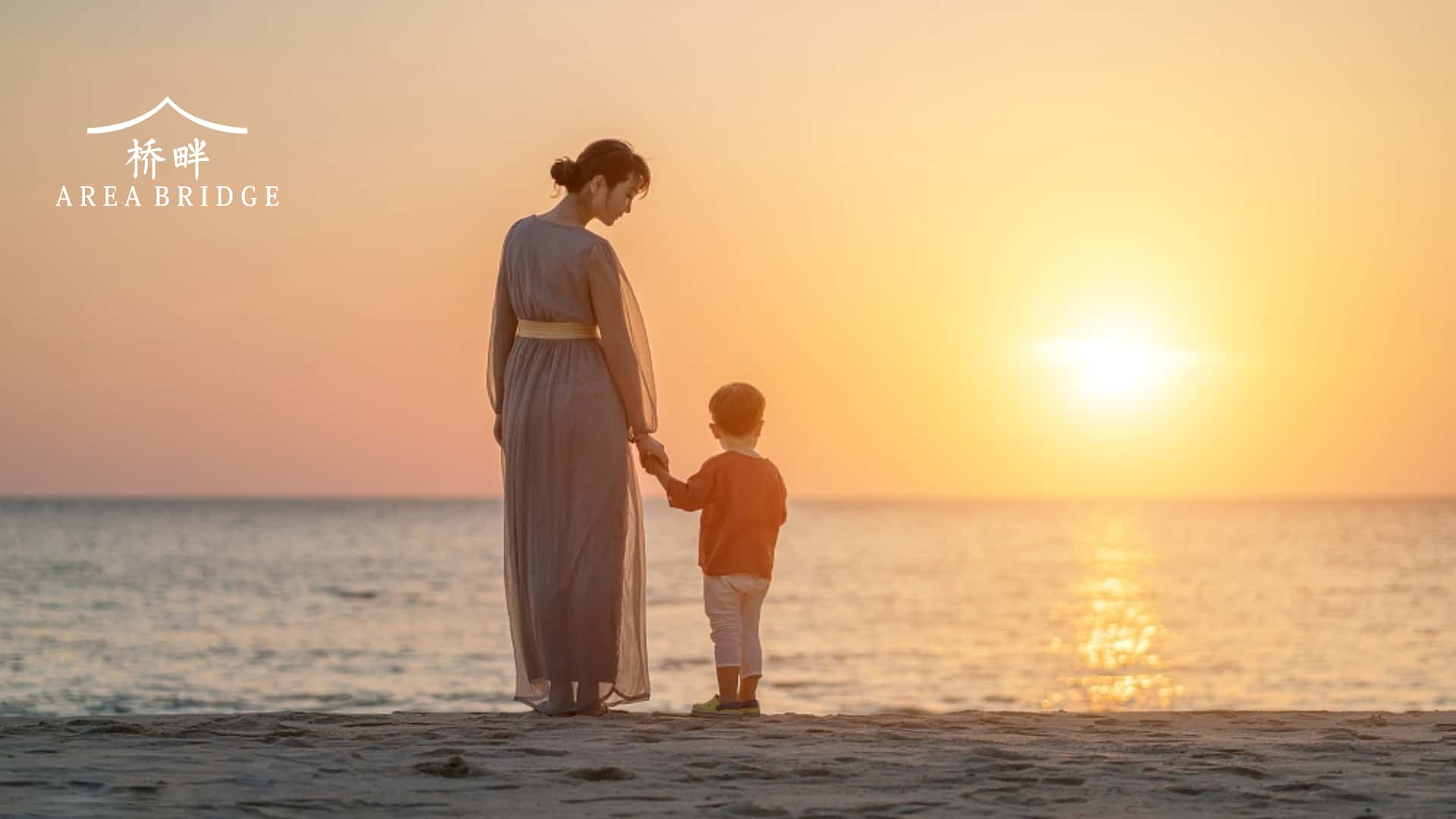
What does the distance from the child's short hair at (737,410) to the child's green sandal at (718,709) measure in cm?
113

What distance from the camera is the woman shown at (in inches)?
250

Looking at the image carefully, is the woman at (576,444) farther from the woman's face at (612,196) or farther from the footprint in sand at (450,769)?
the footprint in sand at (450,769)

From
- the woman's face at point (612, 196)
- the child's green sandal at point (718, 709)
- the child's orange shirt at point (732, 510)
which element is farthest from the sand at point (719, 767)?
the woman's face at point (612, 196)

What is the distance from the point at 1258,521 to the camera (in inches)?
4409

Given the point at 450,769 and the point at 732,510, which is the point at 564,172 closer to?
the point at 732,510

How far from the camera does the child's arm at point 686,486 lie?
6551mm

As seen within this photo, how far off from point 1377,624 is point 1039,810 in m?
29.8

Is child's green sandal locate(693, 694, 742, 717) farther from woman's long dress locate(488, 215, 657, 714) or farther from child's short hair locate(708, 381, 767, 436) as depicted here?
child's short hair locate(708, 381, 767, 436)

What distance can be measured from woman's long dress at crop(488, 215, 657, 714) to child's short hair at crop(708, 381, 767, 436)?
15.0 inches

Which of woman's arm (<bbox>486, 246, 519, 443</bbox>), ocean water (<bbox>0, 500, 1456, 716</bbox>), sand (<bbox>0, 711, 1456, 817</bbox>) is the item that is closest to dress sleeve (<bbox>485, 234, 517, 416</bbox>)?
woman's arm (<bbox>486, 246, 519, 443</bbox>)

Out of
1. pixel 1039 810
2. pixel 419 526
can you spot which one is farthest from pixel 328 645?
pixel 419 526

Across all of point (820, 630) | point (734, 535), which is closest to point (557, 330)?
point (734, 535)

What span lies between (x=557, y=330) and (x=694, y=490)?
88cm

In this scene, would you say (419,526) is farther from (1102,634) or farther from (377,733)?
(377,733)
